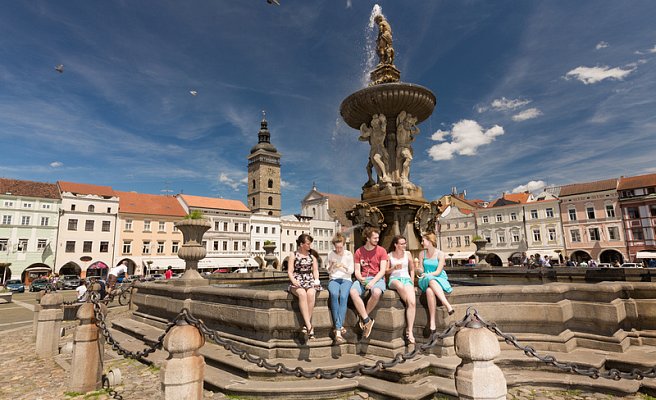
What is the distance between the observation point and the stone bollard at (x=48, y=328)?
701 cm

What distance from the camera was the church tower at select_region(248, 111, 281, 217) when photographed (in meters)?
80.0

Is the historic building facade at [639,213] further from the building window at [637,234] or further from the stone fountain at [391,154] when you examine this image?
the stone fountain at [391,154]

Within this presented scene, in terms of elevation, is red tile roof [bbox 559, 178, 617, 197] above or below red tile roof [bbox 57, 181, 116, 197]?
below

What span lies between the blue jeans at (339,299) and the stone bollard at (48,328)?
6167 millimetres

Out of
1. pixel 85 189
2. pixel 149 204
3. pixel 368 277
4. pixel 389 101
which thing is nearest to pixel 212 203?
pixel 149 204

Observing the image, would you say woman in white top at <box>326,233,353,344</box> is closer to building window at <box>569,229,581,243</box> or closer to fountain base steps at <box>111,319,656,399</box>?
fountain base steps at <box>111,319,656,399</box>

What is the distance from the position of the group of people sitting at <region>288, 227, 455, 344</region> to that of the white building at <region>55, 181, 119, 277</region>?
141 feet

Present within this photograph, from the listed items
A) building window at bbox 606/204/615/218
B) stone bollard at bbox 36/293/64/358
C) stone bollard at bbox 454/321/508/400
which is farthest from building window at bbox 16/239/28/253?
building window at bbox 606/204/615/218

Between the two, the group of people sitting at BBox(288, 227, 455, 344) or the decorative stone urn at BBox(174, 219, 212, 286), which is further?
the decorative stone urn at BBox(174, 219, 212, 286)

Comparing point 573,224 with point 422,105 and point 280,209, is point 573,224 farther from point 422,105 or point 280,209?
point 280,209

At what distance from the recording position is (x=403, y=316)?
490cm

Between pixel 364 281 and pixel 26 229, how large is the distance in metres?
46.5

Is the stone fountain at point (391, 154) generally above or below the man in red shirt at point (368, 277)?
above

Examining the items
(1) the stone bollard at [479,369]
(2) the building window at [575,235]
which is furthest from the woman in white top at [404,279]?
→ (2) the building window at [575,235]
